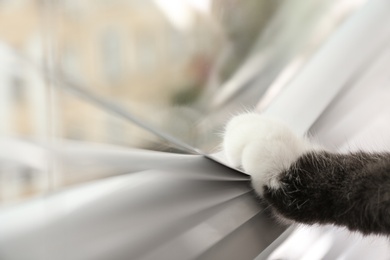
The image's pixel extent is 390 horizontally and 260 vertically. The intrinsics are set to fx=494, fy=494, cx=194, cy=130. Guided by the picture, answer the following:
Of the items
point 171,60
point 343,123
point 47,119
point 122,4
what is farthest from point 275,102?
point 47,119

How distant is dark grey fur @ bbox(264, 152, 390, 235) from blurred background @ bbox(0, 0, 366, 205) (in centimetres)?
15

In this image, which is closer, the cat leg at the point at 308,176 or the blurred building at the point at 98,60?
the blurred building at the point at 98,60

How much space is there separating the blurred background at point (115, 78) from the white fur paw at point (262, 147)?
0.04m

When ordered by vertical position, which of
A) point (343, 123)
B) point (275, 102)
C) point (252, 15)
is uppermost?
point (252, 15)

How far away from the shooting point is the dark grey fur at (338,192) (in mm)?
666

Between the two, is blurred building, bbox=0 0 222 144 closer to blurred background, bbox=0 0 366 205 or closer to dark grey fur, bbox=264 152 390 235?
blurred background, bbox=0 0 366 205

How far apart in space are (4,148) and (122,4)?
23 centimetres

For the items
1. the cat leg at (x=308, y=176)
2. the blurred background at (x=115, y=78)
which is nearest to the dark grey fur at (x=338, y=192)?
the cat leg at (x=308, y=176)

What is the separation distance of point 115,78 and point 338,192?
36 cm

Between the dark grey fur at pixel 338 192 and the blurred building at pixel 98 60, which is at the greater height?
the blurred building at pixel 98 60

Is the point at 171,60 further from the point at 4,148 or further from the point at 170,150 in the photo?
the point at 4,148

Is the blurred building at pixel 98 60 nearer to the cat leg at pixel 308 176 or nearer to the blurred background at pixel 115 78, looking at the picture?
Result: the blurred background at pixel 115 78

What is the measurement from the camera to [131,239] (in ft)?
1.83

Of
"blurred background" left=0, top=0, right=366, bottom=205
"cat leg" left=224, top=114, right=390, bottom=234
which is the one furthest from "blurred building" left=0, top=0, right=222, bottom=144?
"cat leg" left=224, top=114, right=390, bottom=234
